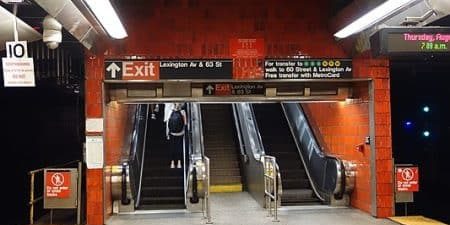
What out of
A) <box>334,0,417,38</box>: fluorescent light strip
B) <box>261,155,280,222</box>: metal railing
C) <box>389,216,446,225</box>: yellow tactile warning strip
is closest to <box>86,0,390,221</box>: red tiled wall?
<box>334,0,417,38</box>: fluorescent light strip

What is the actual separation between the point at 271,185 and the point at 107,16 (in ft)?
12.8

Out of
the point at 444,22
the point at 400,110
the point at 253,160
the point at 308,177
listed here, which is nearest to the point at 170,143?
the point at 253,160

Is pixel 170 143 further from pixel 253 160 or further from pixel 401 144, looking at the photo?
pixel 401 144

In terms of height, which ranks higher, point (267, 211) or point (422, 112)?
point (422, 112)

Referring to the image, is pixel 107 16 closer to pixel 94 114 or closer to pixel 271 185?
pixel 94 114

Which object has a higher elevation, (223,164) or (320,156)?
(320,156)

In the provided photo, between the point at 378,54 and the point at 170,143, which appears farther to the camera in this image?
the point at 170,143

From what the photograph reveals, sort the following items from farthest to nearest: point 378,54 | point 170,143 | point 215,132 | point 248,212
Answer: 1. point 215,132
2. point 170,143
3. point 248,212
4. point 378,54

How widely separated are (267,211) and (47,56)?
177 inches

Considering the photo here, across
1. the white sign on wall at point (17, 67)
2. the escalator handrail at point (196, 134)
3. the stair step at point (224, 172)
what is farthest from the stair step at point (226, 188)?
the white sign on wall at point (17, 67)

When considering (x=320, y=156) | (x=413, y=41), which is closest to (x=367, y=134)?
(x=320, y=156)

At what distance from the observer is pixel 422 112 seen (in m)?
17.3

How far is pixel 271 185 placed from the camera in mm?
8125

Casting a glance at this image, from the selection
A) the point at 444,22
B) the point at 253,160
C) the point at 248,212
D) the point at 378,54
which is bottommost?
the point at 248,212
